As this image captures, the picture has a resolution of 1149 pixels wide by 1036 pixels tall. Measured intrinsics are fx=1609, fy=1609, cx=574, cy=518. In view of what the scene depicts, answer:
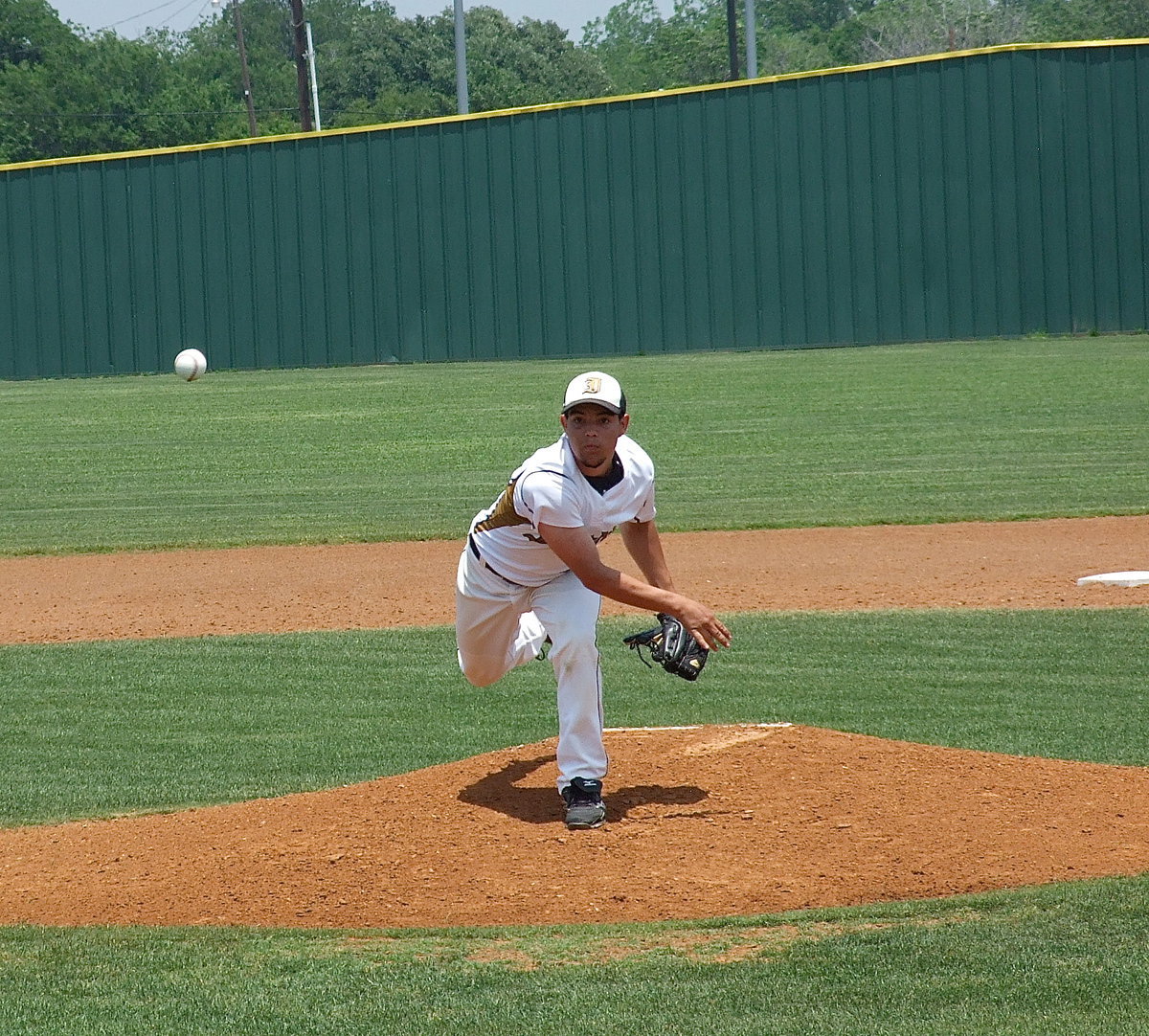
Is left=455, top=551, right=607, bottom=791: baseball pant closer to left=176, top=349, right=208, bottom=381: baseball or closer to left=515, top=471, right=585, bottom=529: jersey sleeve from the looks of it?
left=515, top=471, right=585, bottom=529: jersey sleeve

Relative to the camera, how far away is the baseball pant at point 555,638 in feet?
16.8

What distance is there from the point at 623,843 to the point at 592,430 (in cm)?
129

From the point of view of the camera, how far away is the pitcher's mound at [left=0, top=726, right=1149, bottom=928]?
15.4 feet

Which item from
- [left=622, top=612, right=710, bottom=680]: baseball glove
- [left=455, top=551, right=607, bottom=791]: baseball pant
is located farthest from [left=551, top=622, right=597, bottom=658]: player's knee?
[left=622, top=612, right=710, bottom=680]: baseball glove

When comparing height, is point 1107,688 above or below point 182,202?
below

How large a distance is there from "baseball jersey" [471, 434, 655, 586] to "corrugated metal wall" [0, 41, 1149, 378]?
26062 millimetres

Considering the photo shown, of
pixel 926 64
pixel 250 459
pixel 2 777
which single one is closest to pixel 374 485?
pixel 250 459

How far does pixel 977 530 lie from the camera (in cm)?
1299

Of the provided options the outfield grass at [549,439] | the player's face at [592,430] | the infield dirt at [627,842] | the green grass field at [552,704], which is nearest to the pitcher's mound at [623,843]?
the infield dirt at [627,842]

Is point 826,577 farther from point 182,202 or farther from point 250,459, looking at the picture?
point 182,202

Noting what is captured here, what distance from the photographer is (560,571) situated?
5.31m

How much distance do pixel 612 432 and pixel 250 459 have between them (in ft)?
45.3

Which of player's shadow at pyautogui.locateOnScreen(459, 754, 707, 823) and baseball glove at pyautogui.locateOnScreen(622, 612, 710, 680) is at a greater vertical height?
baseball glove at pyautogui.locateOnScreen(622, 612, 710, 680)

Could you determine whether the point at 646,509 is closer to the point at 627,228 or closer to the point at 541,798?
the point at 541,798
